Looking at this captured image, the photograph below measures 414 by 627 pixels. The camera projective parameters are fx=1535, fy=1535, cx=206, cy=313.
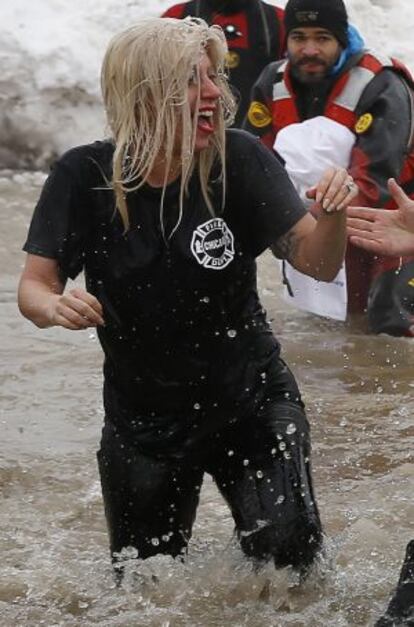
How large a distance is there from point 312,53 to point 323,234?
4.02 meters

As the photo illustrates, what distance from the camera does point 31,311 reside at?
405cm

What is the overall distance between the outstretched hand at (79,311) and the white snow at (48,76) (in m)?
8.21

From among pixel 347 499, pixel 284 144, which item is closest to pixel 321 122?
pixel 284 144

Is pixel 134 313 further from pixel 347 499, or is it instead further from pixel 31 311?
pixel 347 499

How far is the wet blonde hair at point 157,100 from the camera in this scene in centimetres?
399

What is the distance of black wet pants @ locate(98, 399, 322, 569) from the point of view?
416 cm

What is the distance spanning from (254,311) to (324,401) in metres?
2.86

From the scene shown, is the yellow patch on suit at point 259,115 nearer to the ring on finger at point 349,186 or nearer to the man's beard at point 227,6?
the man's beard at point 227,6

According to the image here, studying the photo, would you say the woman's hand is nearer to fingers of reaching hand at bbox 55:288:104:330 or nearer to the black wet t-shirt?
the black wet t-shirt

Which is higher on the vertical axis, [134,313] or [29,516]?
[134,313]

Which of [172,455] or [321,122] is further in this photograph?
[321,122]

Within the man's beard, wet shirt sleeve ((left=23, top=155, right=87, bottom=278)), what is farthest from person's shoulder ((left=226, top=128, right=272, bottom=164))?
the man's beard

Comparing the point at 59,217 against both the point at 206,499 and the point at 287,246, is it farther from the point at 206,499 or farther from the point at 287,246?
the point at 206,499

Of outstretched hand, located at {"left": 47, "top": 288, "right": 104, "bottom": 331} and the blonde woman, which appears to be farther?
the blonde woman
